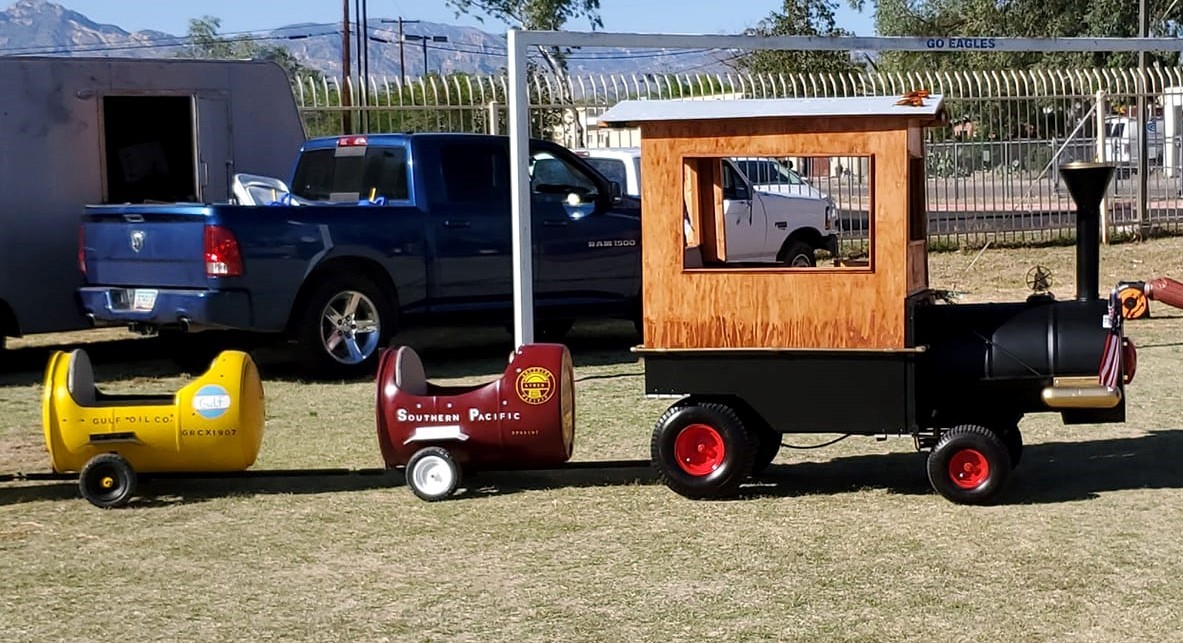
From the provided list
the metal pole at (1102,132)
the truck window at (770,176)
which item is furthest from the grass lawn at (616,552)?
the metal pole at (1102,132)

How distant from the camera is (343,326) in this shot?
12.6 metres

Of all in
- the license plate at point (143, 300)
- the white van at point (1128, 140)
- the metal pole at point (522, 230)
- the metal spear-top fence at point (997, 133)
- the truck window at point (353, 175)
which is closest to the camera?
the metal pole at point (522, 230)

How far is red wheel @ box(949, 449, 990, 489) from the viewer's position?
25.2 feet

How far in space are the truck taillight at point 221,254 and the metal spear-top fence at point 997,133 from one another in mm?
7753

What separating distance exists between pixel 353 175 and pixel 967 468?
703cm

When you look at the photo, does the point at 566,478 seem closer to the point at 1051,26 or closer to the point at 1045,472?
the point at 1045,472

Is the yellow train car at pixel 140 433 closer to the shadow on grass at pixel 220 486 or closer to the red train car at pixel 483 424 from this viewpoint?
the shadow on grass at pixel 220 486

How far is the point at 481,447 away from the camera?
820 cm

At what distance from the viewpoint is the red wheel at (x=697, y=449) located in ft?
26.2

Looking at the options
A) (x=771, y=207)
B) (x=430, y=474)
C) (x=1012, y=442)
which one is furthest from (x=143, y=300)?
(x=771, y=207)

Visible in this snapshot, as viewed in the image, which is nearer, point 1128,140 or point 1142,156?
point 1142,156

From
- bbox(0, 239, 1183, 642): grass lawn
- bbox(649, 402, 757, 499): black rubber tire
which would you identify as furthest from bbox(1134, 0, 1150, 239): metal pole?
bbox(649, 402, 757, 499): black rubber tire

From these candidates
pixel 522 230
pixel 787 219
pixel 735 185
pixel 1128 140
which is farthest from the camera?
pixel 1128 140

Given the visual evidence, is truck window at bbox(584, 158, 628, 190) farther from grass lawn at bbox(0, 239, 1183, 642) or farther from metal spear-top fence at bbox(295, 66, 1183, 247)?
grass lawn at bbox(0, 239, 1183, 642)
